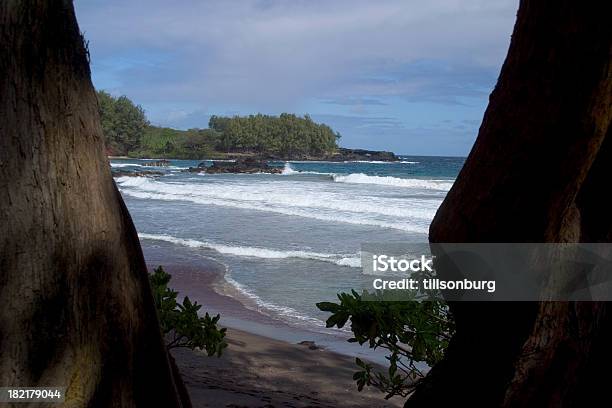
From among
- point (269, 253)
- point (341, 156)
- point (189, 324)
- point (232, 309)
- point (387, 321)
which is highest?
point (341, 156)

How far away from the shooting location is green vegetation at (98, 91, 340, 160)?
114375 millimetres

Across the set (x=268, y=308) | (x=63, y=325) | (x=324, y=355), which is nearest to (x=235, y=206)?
(x=268, y=308)

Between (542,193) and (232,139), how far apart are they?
385 feet

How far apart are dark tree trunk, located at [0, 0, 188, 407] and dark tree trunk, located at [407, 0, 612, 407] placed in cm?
128

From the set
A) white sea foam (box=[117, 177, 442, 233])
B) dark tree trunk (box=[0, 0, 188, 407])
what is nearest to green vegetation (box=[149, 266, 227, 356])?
dark tree trunk (box=[0, 0, 188, 407])

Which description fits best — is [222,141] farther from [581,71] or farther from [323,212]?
[581,71]

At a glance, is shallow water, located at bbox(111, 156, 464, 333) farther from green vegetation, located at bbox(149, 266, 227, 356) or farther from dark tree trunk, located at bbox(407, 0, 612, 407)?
dark tree trunk, located at bbox(407, 0, 612, 407)

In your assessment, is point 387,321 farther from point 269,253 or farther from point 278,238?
point 278,238

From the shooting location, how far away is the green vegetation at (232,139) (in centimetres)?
11438

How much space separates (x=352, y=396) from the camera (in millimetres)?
5371

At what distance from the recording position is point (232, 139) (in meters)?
118

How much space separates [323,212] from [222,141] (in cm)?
10171

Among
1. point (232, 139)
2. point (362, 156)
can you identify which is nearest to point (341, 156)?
point (362, 156)

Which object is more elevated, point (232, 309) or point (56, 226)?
point (56, 226)
